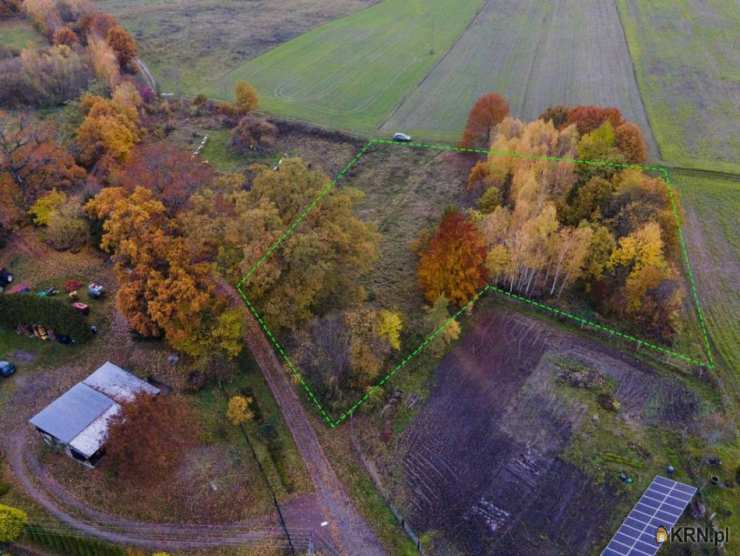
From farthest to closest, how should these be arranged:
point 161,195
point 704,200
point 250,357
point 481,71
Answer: point 481,71, point 704,200, point 161,195, point 250,357

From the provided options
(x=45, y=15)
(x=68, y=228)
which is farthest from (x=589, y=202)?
(x=45, y=15)

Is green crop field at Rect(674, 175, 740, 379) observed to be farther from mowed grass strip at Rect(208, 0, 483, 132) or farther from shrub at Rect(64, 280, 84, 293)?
shrub at Rect(64, 280, 84, 293)

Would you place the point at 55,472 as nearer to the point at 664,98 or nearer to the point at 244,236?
the point at 244,236

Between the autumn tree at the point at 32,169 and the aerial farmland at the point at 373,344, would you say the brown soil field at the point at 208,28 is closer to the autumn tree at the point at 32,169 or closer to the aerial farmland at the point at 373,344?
the aerial farmland at the point at 373,344

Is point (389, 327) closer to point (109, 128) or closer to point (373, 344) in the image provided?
point (373, 344)

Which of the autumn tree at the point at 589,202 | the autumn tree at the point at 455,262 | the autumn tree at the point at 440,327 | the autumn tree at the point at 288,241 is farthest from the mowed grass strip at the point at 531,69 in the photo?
the autumn tree at the point at 440,327

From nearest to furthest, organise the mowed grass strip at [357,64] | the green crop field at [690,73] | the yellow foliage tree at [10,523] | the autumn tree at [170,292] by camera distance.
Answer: the yellow foliage tree at [10,523] < the autumn tree at [170,292] < the green crop field at [690,73] < the mowed grass strip at [357,64]

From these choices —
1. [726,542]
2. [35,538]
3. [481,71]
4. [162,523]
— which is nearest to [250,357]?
[162,523]
